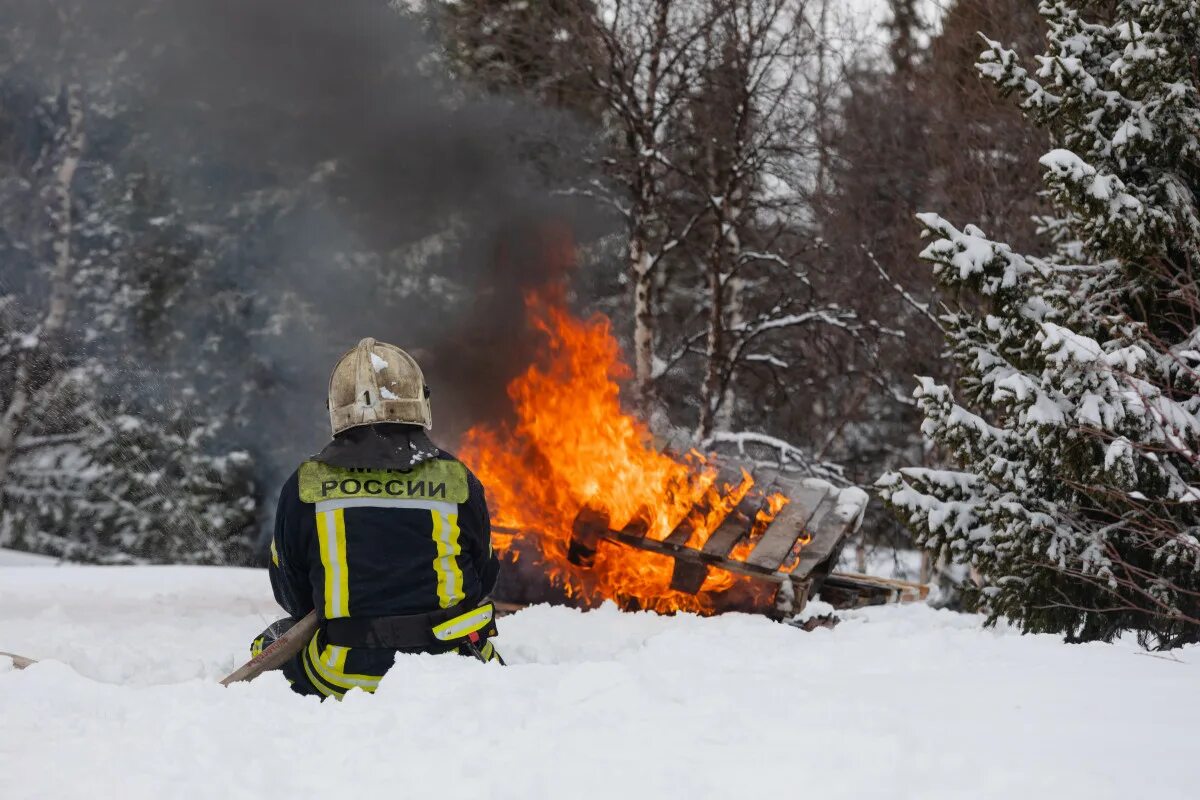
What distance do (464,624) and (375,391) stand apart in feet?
3.31

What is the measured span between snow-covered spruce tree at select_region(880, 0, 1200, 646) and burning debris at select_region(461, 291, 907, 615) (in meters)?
1.02

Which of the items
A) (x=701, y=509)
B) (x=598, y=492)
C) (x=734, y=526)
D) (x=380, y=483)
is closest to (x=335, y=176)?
(x=598, y=492)

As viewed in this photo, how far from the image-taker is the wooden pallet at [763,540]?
20.3 ft

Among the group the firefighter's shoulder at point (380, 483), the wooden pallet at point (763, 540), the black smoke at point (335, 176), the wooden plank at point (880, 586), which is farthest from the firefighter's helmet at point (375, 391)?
the black smoke at point (335, 176)

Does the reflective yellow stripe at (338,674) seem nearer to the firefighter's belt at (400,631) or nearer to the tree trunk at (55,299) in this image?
the firefighter's belt at (400,631)

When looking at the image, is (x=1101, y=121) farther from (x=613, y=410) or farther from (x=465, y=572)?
(x=465, y=572)

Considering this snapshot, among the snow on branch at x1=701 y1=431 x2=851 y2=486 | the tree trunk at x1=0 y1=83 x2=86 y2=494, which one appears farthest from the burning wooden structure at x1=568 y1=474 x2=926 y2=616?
the tree trunk at x1=0 y1=83 x2=86 y2=494

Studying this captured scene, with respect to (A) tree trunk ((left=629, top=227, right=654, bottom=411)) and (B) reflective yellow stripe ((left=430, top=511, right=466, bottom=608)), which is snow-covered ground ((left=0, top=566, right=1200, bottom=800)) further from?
(A) tree trunk ((left=629, top=227, right=654, bottom=411))

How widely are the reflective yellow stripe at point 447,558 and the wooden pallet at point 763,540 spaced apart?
260 centimetres

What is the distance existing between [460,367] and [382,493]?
593 centimetres

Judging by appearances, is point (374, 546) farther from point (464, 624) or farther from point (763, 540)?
point (763, 540)

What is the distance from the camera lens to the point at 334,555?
12.6ft

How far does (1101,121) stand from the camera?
5.49m

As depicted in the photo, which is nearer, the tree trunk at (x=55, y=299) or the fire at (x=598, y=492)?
the fire at (x=598, y=492)
